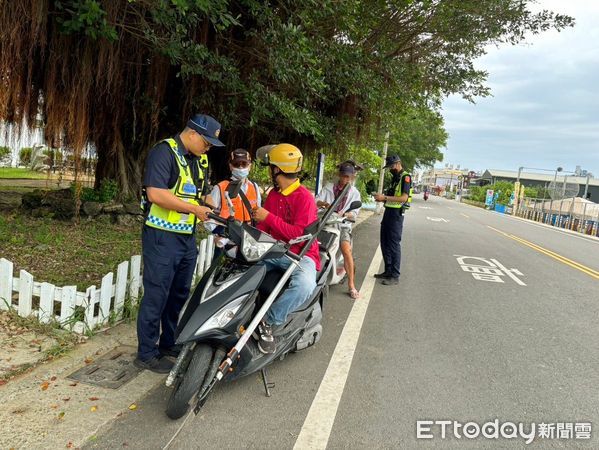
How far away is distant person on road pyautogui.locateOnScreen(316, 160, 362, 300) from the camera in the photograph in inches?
223

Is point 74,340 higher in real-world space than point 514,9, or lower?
lower

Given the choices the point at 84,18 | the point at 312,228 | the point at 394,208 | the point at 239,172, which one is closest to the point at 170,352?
the point at 312,228

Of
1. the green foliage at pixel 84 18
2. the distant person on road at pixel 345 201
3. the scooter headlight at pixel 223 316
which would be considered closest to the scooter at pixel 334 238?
the distant person on road at pixel 345 201

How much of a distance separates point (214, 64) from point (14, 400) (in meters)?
4.31

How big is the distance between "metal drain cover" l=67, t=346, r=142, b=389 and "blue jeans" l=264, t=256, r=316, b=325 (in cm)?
115

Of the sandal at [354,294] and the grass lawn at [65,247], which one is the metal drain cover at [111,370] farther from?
the sandal at [354,294]

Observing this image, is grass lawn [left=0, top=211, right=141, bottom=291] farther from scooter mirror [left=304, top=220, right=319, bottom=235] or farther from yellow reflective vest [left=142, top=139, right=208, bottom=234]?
scooter mirror [left=304, top=220, right=319, bottom=235]

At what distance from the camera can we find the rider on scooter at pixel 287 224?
326cm

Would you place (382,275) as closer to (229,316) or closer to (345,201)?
(345,201)

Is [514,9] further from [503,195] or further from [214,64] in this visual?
[503,195]

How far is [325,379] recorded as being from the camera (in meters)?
3.57

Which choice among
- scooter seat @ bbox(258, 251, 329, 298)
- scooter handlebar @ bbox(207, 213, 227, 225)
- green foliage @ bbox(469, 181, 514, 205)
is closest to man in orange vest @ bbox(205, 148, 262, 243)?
scooter seat @ bbox(258, 251, 329, 298)

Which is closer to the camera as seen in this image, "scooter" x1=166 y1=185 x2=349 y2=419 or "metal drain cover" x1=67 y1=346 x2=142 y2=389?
"scooter" x1=166 y1=185 x2=349 y2=419

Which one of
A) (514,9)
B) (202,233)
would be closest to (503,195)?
(514,9)
